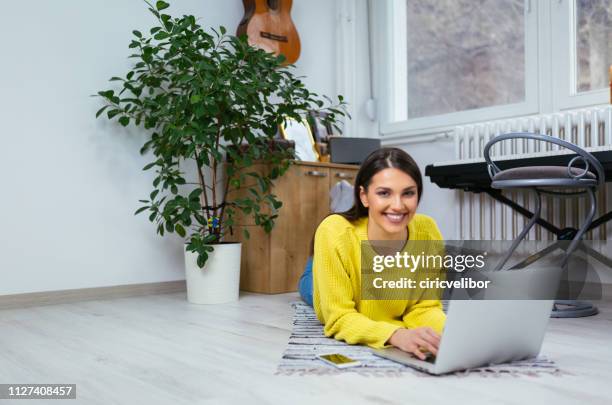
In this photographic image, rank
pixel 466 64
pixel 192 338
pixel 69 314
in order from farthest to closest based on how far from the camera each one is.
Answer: pixel 466 64 → pixel 69 314 → pixel 192 338

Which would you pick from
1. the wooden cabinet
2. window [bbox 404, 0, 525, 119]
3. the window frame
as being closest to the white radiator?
the window frame

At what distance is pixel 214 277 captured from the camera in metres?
2.50

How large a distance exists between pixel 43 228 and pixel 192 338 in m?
1.12

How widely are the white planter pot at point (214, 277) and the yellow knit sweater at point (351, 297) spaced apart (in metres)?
0.98

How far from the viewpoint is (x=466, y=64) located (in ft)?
10.9

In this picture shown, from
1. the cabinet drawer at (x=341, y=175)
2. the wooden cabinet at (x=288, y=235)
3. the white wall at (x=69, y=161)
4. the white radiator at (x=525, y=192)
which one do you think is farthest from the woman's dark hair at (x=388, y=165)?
the white wall at (x=69, y=161)

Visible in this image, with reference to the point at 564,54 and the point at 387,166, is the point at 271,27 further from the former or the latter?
the point at 387,166

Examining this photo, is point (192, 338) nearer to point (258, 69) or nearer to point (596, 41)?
point (258, 69)

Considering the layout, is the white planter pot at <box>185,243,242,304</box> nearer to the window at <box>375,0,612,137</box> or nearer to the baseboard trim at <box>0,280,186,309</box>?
the baseboard trim at <box>0,280,186,309</box>

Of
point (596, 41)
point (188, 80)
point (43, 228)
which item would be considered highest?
point (596, 41)

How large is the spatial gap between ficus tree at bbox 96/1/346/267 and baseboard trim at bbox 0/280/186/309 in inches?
15.7

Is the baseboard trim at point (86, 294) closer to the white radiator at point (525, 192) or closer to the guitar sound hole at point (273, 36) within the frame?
the guitar sound hole at point (273, 36)

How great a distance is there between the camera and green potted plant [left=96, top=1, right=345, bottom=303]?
237 centimetres

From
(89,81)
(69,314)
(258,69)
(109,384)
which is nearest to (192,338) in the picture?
(109,384)
